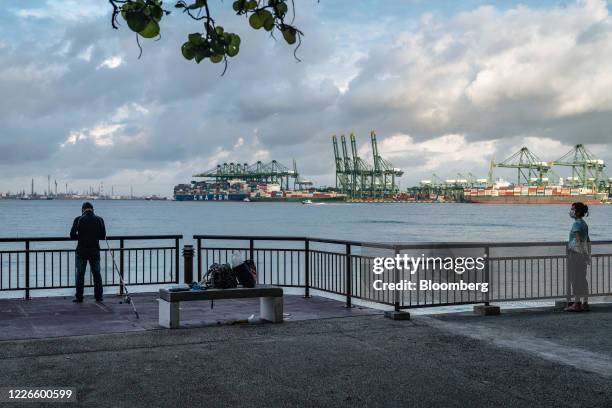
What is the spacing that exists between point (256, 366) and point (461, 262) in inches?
227

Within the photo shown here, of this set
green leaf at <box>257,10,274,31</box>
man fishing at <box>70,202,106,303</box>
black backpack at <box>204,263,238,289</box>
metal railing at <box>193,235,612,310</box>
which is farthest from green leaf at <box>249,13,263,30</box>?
man fishing at <box>70,202,106,303</box>

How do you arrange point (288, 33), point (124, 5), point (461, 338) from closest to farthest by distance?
1. point (124, 5)
2. point (288, 33)
3. point (461, 338)

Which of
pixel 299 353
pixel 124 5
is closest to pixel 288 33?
pixel 124 5

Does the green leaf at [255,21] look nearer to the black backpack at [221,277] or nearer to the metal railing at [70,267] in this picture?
the black backpack at [221,277]

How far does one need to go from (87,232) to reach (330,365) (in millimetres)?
6730

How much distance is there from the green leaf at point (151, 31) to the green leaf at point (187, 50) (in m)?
0.31

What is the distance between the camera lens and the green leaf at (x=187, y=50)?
3.90 metres

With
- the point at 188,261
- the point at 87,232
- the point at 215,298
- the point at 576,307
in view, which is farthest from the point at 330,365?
the point at 188,261

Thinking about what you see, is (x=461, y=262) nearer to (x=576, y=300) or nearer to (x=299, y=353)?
(x=576, y=300)

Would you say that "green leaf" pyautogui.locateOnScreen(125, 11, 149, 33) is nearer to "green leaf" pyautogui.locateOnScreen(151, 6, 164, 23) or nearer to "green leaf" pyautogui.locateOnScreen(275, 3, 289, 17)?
"green leaf" pyautogui.locateOnScreen(151, 6, 164, 23)

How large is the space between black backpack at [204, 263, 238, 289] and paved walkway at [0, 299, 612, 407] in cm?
64

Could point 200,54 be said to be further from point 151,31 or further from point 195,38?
point 151,31

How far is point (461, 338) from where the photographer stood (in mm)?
9242

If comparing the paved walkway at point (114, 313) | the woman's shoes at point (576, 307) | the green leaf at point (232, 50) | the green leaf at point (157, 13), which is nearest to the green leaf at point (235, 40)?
the green leaf at point (232, 50)
